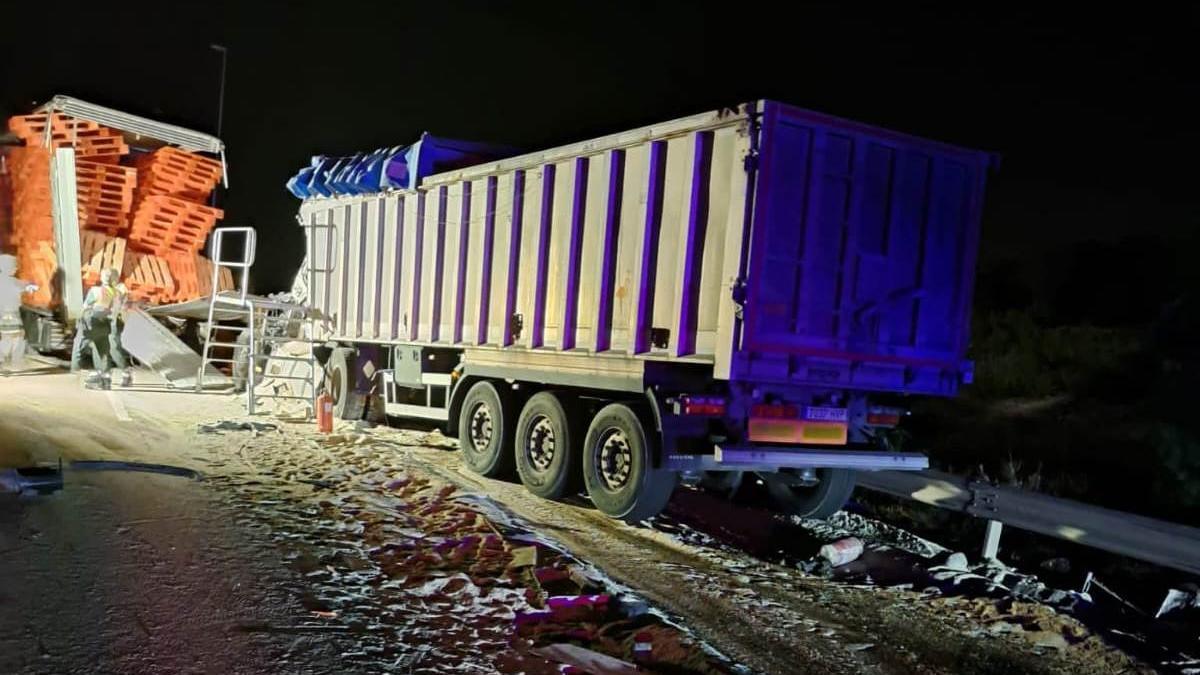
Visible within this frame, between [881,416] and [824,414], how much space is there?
0.71 meters

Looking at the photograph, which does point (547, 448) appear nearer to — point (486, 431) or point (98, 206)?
point (486, 431)

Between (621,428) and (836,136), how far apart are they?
109 inches

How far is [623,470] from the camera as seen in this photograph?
7.23m

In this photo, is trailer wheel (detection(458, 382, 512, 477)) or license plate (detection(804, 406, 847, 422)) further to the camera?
trailer wheel (detection(458, 382, 512, 477))

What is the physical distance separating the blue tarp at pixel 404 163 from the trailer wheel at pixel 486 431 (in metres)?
2.89

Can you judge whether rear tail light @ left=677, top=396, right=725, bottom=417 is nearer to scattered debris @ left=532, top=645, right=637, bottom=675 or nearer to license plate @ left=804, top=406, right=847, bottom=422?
license plate @ left=804, top=406, right=847, bottom=422

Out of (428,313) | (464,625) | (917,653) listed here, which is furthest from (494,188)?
(917,653)

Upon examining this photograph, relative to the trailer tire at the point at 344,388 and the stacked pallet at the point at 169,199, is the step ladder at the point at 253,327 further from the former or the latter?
the stacked pallet at the point at 169,199

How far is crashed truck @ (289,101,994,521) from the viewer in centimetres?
649

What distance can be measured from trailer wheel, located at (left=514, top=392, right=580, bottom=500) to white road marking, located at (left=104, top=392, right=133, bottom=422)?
213 inches

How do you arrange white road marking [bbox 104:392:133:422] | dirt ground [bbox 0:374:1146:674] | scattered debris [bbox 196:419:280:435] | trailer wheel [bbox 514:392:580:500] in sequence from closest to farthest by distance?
dirt ground [bbox 0:374:1146:674], trailer wheel [bbox 514:392:580:500], scattered debris [bbox 196:419:280:435], white road marking [bbox 104:392:133:422]

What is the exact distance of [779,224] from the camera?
6.44 m

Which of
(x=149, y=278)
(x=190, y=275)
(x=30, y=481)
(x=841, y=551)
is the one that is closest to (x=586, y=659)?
(x=841, y=551)

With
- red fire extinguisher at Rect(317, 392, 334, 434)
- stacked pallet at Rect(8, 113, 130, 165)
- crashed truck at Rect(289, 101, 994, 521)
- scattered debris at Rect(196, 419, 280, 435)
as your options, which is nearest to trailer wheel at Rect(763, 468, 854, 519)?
crashed truck at Rect(289, 101, 994, 521)
